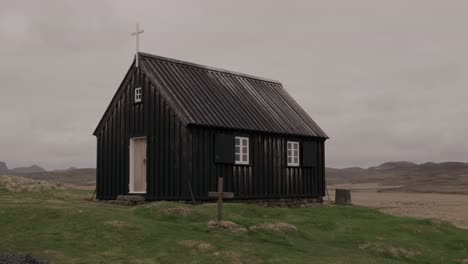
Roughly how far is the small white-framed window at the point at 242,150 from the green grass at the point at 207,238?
4.27 metres

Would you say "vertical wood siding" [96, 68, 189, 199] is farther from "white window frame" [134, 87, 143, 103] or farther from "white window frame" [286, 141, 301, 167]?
"white window frame" [286, 141, 301, 167]

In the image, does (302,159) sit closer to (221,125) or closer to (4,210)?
(221,125)

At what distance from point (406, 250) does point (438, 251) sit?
4.88 ft

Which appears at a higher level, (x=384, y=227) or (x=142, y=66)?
(x=142, y=66)

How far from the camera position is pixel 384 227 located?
2219cm

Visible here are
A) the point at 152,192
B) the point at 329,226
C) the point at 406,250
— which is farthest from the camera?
the point at 152,192

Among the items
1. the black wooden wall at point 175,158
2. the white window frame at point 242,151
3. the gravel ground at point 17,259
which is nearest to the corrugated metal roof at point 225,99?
the black wooden wall at point 175,158

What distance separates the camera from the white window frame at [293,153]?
3064cm

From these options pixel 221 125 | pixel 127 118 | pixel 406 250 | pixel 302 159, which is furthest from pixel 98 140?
pixel 406 250

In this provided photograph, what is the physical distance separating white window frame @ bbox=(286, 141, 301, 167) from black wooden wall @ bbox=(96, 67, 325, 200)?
276 millimetres

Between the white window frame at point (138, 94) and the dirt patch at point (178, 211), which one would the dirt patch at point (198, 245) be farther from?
the white window frame at point (138, 94)

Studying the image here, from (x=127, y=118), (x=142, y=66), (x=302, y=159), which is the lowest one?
(x=302, y=159)

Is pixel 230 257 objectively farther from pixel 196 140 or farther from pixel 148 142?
pixel 148 142

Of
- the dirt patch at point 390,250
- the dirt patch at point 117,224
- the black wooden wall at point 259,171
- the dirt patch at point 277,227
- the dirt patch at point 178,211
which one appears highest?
the black wooden wall at point 259,171
